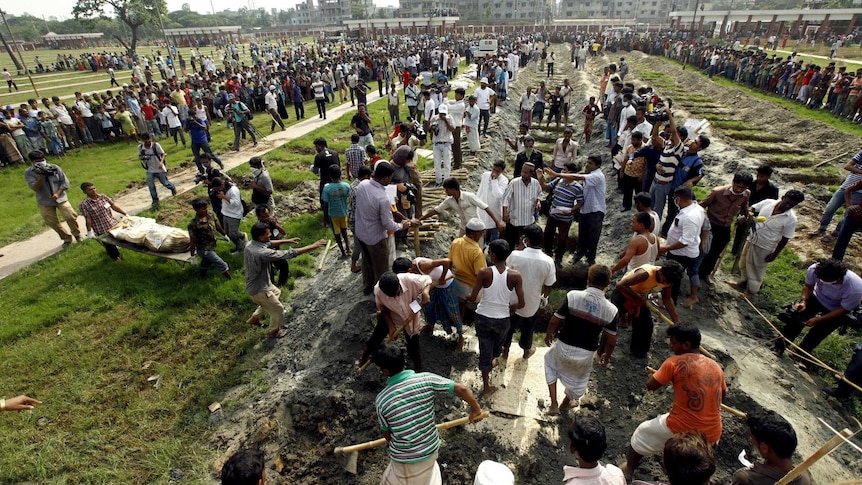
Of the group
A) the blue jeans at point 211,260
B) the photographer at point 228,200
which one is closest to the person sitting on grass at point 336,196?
the photographer at point 228,200

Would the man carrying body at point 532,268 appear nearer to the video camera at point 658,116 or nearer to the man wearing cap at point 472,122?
the video camera at point 658,116

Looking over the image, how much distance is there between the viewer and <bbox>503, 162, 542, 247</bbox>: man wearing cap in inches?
274

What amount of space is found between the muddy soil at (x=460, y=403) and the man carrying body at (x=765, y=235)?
0.43 metres

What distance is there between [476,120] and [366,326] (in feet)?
26.8

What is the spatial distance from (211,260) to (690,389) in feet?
24.3

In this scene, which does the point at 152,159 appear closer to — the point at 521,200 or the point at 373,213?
the point at 373,213

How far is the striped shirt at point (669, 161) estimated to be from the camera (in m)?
7.73

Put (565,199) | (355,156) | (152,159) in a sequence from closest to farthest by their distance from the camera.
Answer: (565,199) < (355,156) < (152,159)

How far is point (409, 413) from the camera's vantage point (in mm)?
3137

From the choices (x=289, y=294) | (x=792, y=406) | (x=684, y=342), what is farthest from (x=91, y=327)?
(x=792, y=406)

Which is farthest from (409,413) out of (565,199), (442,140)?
(442,140)

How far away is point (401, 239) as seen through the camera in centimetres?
820

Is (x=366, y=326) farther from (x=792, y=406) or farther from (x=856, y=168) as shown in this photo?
(x=856, y=168)

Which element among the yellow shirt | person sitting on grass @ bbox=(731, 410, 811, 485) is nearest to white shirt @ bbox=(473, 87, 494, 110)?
the yellow shirt
